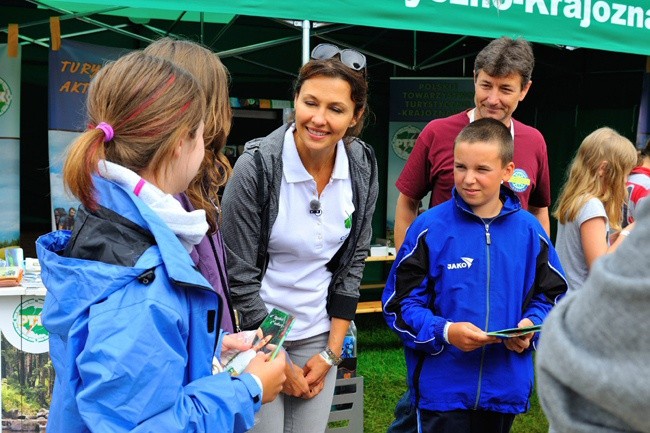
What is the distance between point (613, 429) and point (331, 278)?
1953 mm

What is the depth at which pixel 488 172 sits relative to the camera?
2.65 metres

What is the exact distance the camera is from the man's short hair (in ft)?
10.3

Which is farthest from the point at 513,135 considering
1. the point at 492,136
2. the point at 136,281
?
the point at 136,281

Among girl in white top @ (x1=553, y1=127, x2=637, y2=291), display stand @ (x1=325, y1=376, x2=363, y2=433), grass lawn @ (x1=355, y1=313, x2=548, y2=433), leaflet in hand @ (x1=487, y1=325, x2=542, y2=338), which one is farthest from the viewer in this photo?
grass lawn @ (x1=355, y1=313, x2=548, y2=433)

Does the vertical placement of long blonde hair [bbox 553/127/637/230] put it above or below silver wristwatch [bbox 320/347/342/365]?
above

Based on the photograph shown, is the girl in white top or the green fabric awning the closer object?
the green fabric awning

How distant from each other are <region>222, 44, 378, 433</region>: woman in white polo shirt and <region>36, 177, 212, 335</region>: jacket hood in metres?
0.90

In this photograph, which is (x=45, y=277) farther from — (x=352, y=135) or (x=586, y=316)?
(x=352, y=135)

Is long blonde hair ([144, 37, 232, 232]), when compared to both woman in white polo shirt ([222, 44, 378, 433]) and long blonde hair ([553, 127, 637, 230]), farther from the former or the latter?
long blonde hair ([553, 127, 637, 230])

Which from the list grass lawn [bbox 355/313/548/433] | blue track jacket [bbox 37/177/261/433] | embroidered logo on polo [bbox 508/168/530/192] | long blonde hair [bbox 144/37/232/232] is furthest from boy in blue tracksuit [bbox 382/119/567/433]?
grass lawn [bbox 355/313/548/433]

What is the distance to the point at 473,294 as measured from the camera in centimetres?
256

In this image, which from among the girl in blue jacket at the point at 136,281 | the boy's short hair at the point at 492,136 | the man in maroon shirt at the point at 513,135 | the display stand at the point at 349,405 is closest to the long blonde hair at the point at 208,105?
the girl in blue jacket at the point at 136,281

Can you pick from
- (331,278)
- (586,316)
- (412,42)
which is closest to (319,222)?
(331,278)

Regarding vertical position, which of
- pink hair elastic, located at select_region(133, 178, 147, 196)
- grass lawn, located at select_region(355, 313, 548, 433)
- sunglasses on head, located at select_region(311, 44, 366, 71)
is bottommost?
grass lawn, located at select_region(355, 313, 548, 433)
